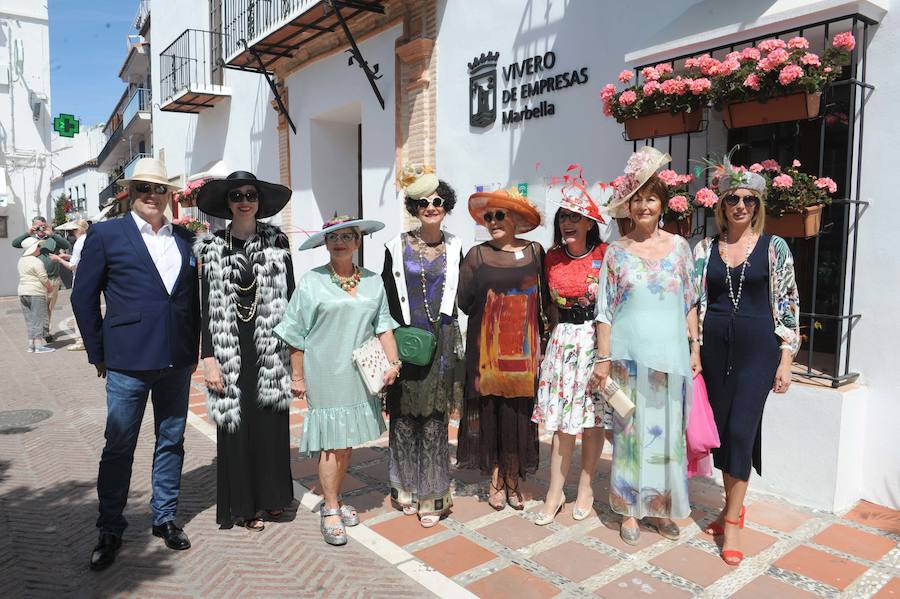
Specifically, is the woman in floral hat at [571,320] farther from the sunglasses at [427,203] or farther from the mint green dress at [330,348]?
the mint green dress at [330,348]

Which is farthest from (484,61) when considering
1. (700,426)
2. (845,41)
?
(700,426)

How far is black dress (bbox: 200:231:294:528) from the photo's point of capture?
3580 millimetres

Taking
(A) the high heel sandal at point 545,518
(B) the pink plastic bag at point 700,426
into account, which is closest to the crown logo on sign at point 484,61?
(B) the pink plastic bag at point 700,426

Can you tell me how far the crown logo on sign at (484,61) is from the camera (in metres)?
7.05

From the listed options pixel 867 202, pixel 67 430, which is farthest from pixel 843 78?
pixel 67 430

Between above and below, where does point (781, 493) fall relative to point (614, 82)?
below

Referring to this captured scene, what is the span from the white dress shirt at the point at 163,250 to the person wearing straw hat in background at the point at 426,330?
3.79 feet

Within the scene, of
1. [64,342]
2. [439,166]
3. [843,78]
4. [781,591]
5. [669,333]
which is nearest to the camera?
[781,591]

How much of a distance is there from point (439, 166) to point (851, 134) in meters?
4.71

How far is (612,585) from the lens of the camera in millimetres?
3217

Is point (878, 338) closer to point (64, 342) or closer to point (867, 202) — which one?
point (867, 202)

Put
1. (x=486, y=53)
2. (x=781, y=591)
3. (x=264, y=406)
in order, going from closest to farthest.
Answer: (x=781, y=591) < (x=264, y=406) < (x=486, y=53)

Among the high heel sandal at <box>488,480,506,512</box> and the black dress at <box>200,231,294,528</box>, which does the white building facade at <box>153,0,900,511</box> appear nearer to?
the high heel sandal at <box>488,480,506,512</box>

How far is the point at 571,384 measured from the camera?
3.79 metres
